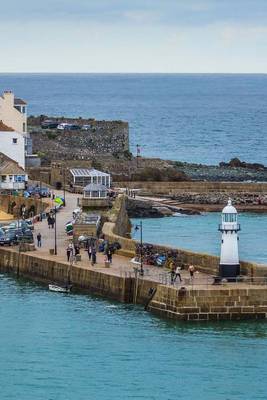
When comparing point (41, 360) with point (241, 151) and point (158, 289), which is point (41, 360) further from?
point (241, 151)

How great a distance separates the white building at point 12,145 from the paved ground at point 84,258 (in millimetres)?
15210

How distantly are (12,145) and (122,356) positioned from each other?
146 ft

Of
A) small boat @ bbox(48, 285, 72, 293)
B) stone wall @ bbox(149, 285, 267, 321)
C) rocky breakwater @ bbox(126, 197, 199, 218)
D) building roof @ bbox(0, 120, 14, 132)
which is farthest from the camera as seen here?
building roof @ bbox(0, 120, 14, 132)

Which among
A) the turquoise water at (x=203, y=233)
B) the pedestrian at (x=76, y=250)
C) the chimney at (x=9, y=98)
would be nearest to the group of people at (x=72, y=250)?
the pedestrian at (x=76, y=250)

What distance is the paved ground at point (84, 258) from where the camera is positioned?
168 feet

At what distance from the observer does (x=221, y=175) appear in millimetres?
104000

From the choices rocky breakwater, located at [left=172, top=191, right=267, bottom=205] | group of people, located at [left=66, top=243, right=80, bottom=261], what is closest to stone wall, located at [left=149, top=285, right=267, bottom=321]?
group of people, located at [left=66, top=243, right=80, bottom=261]

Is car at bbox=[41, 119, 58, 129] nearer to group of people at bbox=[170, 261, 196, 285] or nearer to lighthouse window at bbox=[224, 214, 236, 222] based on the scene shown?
group of people at bbox=[170, 261, 196, 285]

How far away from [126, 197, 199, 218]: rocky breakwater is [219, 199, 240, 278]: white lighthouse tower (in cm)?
3325

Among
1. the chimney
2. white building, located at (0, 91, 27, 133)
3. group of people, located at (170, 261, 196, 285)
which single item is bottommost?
group of people, located at (170, 261, 196, 285)

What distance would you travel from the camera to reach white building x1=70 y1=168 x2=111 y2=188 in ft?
284

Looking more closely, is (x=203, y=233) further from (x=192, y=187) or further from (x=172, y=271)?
(x=172, y=271)

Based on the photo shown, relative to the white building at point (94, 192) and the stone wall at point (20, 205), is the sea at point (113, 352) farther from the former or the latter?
the white building at point (94, 192)

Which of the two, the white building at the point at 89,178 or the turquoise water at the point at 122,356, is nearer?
the turquoise water at the point at 122,356
